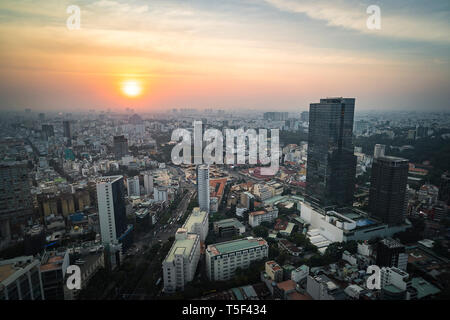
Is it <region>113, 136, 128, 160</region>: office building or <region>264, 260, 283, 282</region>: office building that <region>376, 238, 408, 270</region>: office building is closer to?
<region>264, 260, 283, 282</region>: office building

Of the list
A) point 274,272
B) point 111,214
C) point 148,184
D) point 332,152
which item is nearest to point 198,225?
point 111,214

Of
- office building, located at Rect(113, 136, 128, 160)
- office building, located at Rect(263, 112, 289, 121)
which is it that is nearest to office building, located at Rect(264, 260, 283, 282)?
office building, located at Rect(113, 136, 128, 160)

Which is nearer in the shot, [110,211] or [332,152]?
[110,211]

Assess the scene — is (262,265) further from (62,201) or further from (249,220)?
(62,201)

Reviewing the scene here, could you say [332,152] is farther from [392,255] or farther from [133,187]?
[133,187]
